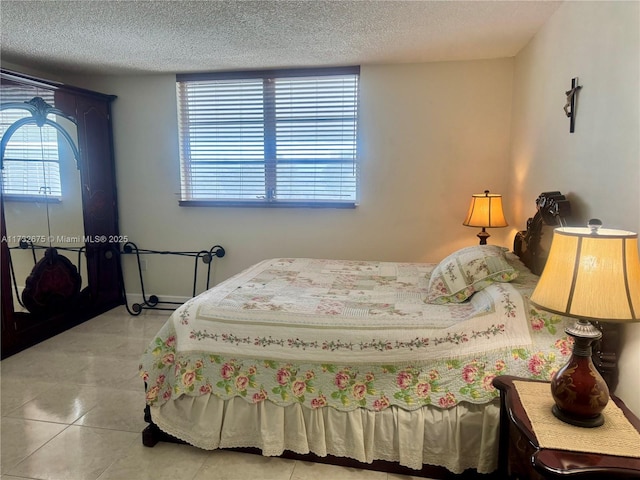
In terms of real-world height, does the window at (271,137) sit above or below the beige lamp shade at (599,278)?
above

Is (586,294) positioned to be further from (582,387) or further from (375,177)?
(375,177)

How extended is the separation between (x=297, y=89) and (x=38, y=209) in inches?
93.2

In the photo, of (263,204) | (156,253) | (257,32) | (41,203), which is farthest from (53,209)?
(257,32)

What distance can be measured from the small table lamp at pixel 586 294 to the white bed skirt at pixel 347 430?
1.64ft

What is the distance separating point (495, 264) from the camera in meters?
2.13

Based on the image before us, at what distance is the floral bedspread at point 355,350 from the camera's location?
174 centimetres

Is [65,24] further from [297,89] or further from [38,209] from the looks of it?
[297,89]

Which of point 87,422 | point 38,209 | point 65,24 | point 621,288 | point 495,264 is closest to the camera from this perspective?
point 621,288

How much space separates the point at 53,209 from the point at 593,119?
3.79m

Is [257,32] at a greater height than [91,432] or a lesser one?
greater

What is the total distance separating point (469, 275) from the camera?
2.16 metres

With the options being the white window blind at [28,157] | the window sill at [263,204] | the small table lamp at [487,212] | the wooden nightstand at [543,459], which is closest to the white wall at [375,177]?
the window sill at [263,204]

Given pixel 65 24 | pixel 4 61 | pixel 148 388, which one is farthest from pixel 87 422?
pixel 4 61

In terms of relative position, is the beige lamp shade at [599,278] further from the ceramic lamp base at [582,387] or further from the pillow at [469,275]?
the pillow at [469,275]
